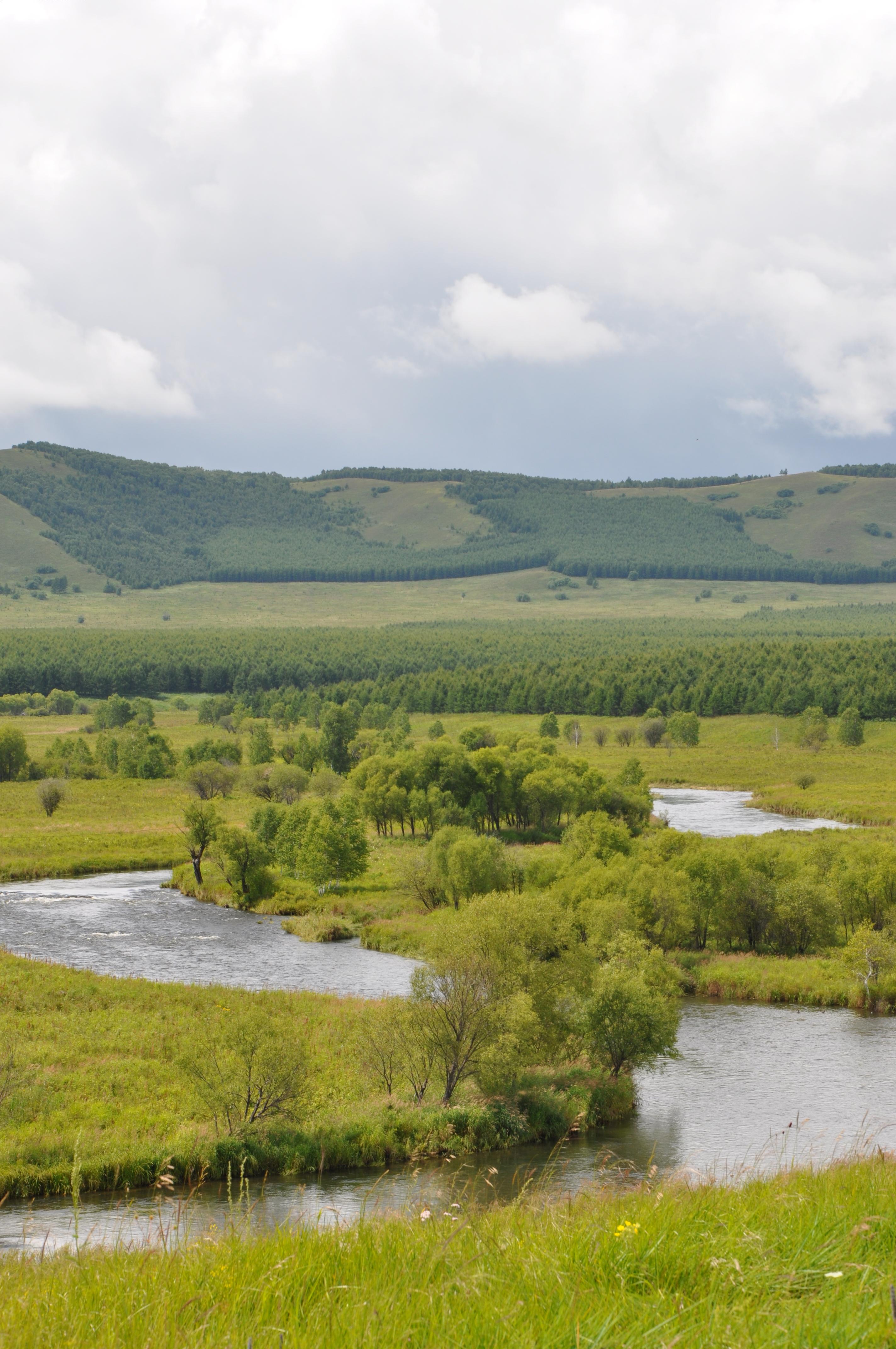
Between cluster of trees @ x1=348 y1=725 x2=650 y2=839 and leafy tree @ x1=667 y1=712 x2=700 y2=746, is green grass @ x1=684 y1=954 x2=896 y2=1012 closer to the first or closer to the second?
cluster of trees @ x1=348 y1=725 x2=650 y2=839

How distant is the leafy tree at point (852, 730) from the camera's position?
504 ft

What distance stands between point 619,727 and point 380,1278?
7028 inches

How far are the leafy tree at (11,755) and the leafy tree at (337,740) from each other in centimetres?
3644

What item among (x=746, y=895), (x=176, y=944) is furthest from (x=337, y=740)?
(x=746, y=895)

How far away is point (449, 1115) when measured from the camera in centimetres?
3444

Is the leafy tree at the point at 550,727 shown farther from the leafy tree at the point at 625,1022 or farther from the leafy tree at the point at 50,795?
the leafy tree at the point at 625,1022

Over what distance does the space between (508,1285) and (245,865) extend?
73073 mm

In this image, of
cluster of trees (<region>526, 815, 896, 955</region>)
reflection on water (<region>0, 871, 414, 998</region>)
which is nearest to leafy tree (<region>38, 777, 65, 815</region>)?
reflection on water (<region>0, 871, 414, 998</region>)

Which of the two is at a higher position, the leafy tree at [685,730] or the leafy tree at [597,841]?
the leafy tree at [597,841]

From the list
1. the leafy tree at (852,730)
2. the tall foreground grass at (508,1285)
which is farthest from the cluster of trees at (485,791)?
the tall foreground grass at (508,1285)

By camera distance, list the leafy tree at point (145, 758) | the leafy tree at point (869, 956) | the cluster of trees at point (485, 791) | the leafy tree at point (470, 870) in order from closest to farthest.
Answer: the leafy tree at point (869, 956), the leafy tree at point (470, 870), the cluster of trees at point (485, 791), the leafy tree at point (145, 758)

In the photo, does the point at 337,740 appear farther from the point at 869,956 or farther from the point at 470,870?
the point at 869,956

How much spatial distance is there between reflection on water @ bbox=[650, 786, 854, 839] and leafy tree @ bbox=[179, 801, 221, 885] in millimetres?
36948

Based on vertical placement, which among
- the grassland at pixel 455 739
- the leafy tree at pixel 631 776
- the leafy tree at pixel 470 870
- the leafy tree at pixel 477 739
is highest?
the leafy tree at pixel 477 739
